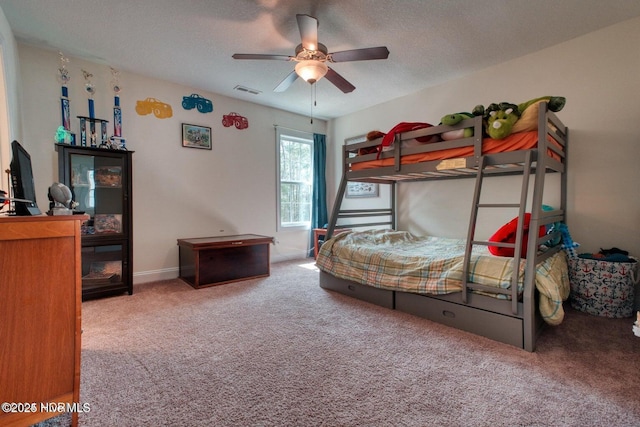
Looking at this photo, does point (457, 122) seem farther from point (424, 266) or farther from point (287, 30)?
point (287, 30)

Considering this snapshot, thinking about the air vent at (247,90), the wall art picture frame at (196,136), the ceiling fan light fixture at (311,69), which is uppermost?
the air vent at (247,90)

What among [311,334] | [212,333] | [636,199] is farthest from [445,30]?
[212,333]

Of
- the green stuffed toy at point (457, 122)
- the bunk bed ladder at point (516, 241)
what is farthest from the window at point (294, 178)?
the bunk bed ladder at point (516, 241)

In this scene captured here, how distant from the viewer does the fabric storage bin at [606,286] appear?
2264 millimetres

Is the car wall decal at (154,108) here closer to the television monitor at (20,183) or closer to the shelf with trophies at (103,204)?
the shelf with trophies at (103,204)

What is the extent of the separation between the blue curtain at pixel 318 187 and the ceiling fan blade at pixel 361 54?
270 cm

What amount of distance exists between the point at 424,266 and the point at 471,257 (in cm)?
35

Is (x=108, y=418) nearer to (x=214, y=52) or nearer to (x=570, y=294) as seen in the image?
(x=214, y=52)

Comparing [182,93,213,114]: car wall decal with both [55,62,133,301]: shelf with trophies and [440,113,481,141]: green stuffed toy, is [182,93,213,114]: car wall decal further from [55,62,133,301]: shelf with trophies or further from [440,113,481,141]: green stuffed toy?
[440,113,481,141]: green stuffed toy


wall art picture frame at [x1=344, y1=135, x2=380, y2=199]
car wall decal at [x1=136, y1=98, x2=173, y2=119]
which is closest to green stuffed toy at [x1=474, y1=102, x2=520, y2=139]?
wall art picture frame at [x1=344, y1=135, x2=380, y2=199]

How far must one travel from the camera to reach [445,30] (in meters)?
2.53

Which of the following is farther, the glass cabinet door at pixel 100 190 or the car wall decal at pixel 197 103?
the car wall decal at pixel 197 103

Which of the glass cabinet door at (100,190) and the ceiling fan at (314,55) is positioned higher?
the ceiling fan at (314,55)

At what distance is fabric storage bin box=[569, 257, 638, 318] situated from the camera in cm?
226
